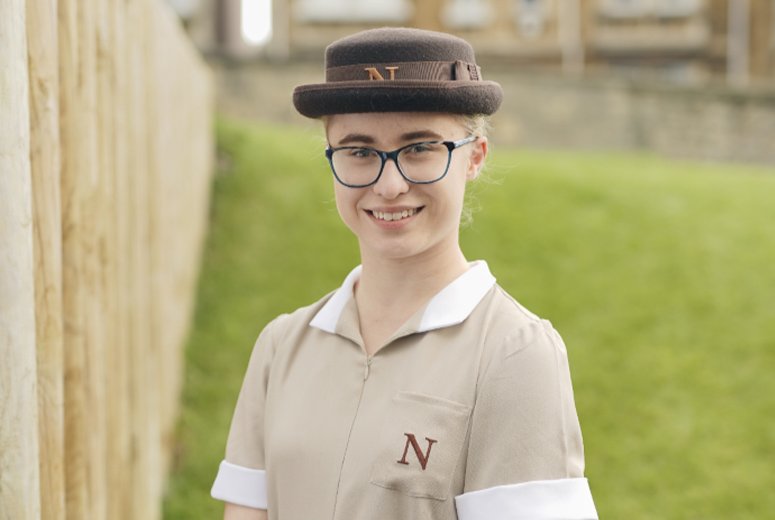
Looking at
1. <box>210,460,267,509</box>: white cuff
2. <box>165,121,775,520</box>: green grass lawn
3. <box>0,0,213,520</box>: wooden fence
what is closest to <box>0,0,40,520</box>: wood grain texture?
<box>0,0,213,520</box>: wooden fence

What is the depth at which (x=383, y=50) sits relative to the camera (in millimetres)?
1852

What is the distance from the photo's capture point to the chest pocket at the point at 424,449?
178 centimetres

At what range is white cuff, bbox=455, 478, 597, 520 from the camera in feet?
5.69

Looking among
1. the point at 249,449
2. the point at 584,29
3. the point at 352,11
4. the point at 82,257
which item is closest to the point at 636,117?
the point at 584,29

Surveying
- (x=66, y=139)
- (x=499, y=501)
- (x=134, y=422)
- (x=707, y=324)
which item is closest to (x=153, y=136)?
(x=134, y=422)

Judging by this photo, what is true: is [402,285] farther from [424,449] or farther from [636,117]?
[636,117]

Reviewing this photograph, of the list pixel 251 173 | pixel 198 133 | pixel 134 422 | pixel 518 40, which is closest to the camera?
pixel 134 422

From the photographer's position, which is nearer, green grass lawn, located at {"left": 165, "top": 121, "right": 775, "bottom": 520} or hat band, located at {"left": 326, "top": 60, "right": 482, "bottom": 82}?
hat band, located at {"left": 326, "top": 60, "right": 482, "bottom": 82}

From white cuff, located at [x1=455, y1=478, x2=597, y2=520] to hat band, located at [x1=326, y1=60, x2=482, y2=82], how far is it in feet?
2.37

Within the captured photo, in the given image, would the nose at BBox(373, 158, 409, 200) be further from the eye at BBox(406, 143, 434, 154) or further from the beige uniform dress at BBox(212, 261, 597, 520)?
the beige uniform dress at BBox(212, 261, 597, 520)

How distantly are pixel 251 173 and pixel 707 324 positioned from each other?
4136mm

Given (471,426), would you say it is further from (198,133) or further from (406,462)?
(198,133)

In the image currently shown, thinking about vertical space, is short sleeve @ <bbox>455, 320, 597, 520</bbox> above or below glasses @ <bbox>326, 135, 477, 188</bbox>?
below

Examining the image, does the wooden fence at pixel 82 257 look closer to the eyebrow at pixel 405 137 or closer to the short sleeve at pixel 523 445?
the eyebrow at pixel 405 137
